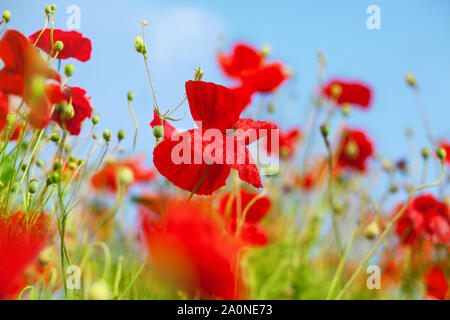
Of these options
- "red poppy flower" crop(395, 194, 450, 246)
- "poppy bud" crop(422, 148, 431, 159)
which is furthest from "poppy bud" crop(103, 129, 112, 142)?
"red poppy flower" crop(395, 194, 450, 246)

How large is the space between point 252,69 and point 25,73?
653 millimetres

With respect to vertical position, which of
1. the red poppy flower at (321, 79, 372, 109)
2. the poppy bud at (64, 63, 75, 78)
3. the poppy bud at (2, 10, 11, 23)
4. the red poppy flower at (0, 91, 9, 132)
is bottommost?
Answer: the red poppy flower at (0, 91, 9, 132)

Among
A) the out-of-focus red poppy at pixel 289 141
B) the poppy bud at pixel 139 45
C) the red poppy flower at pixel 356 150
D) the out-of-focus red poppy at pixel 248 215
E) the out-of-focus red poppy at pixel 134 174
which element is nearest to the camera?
the poppy bud at pixel 139 45

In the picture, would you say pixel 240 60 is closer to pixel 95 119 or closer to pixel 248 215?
pixel 248 215

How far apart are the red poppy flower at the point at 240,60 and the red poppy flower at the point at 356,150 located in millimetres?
348

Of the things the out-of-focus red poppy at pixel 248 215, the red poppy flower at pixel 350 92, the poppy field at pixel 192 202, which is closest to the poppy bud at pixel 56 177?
the poppy field at pixel 192 202

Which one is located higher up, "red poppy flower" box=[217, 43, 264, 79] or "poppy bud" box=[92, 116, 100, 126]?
"red poppy flower" box=[217, 43, 264, 79]

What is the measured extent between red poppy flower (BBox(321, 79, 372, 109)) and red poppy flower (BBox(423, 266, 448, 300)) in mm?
459

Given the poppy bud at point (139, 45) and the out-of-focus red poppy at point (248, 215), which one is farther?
the out-of-focus red poppy at point (248, 215)

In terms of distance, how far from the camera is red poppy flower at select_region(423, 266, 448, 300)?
68 centimetres

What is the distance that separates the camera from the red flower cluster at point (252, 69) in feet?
2.98

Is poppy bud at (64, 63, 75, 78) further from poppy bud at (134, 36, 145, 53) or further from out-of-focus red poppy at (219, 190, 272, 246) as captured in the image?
out-of-focus red poppy at (219, 190, 272, 246)

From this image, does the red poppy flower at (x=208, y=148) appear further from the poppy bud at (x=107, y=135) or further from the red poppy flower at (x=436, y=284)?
the red poppy flower at (x=436, y=284)
